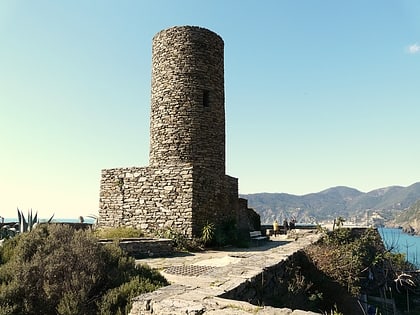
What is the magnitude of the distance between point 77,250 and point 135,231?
6778mm

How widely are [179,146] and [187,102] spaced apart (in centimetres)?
184

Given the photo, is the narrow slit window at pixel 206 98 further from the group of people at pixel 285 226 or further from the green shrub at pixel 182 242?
the group of people at pixel 285 226

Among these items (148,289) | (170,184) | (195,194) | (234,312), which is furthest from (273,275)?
(170,184)

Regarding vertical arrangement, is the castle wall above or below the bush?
above

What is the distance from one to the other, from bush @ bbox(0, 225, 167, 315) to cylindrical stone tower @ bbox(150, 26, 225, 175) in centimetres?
723

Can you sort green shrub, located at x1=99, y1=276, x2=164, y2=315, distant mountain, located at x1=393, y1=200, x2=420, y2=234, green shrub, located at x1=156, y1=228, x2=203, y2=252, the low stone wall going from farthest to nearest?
distant mountain, located at x1=393, y1=200, x2=420, y2=234, green shrub, located at x1=156, y1=228, x2=203, y2=252, the low stone wall, green shrub, located at x1=99, y1=276, x2=164, y2=315

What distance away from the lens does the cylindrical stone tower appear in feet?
44.0

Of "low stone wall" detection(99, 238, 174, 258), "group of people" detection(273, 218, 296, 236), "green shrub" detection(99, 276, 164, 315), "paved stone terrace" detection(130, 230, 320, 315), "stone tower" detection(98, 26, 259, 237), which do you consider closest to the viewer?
"paved stone terrace" detection(130, 230, 320, 315)

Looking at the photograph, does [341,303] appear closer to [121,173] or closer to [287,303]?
[287,303]

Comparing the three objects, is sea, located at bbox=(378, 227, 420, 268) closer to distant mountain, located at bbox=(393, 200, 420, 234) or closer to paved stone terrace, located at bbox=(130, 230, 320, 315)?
paved stone terrace, located at bbox=(130, 230, 320, 315)

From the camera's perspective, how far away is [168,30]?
1416 cm

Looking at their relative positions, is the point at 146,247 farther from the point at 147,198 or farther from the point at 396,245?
the point at 396,245

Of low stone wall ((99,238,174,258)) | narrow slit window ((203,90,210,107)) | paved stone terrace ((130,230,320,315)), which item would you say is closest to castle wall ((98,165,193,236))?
low stone wall ((99,238,174,258))

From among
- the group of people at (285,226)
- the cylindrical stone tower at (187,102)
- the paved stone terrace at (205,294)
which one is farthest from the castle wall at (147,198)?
the group of people at (285,226)
